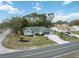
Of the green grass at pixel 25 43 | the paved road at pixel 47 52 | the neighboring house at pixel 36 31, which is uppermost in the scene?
the neighboring house at pixel 36 31

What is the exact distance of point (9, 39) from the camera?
652 cm

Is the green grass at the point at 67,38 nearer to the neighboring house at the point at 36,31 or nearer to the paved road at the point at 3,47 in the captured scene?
the neighboring house at the point at 36,31

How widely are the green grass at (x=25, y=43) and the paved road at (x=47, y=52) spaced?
169mm

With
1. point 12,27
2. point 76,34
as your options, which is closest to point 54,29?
point 76,34

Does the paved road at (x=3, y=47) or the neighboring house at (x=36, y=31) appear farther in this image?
the neighboring house at (x=36, y=31)

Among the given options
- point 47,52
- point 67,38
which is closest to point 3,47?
point 47,52

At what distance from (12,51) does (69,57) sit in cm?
158


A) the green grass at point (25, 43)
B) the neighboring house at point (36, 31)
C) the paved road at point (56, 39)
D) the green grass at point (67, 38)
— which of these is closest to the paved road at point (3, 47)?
the green grass at point (25, 43)

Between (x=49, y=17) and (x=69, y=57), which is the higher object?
(x=49, y=17)

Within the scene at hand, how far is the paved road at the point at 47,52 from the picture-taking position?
6.45 metres

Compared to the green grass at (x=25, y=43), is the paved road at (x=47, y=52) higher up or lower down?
lower down

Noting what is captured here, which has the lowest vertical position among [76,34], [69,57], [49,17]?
[69,57]

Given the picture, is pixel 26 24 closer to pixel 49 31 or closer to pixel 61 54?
pixel 49 31

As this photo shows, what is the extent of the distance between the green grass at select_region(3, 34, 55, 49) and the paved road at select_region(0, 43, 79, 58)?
169 millimetres
